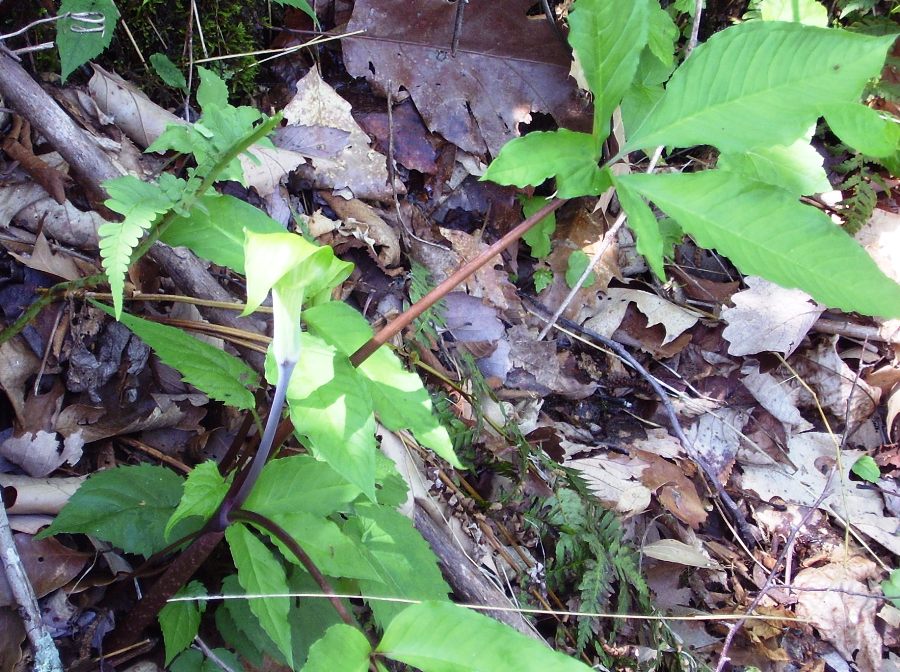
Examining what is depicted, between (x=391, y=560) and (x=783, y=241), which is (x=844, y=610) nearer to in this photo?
(x=391, y=560)

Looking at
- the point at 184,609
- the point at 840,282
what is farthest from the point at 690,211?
the point at 184,609

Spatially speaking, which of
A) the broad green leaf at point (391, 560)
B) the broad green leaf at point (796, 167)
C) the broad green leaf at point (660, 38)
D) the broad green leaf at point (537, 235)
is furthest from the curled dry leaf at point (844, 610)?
the broad green leaf at point (660, 38)

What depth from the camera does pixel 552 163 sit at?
118 cm

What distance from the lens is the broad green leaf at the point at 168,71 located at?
234cm

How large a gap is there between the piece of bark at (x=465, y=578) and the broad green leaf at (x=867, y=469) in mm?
2343

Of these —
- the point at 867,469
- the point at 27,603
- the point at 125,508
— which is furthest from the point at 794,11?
the point at 27,603

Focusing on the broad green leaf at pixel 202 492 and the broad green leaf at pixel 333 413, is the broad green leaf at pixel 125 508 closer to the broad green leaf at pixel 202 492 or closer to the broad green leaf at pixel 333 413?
the broad green leaf at pixel 202 492

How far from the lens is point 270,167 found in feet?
8.15

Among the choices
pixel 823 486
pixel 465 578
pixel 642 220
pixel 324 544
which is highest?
pixel 642 220

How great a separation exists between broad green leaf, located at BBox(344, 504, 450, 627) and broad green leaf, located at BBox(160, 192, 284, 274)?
662 mm

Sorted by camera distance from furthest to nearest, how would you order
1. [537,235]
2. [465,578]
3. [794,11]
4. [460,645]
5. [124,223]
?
1. [537,235]
2. [794,11]
3. [465,578]
4. [124,223]
5. [460,645]

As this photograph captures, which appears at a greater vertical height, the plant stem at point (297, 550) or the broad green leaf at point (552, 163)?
the broad green leaf at point (552, 163)

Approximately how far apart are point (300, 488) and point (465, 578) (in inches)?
33.1

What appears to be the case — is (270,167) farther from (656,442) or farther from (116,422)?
(656,442)
